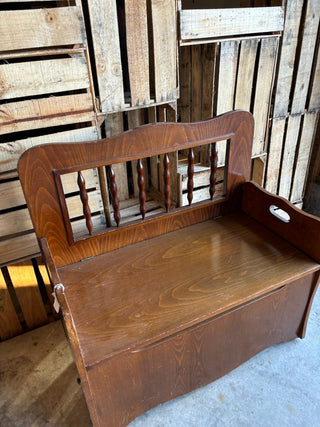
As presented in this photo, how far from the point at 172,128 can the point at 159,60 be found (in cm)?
37

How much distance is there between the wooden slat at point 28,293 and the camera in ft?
5.94

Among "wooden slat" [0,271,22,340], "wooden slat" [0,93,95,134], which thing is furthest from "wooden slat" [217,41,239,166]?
"wooden slat" [0,271,22,340]

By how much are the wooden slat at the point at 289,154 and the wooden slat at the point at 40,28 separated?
1645mm

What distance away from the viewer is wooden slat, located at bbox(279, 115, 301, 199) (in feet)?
7.93

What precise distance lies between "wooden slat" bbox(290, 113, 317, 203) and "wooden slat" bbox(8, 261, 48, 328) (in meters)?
2.10

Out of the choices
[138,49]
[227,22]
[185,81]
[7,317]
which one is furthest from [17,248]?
[227,22]

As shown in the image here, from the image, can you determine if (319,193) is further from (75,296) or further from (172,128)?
(75,296)

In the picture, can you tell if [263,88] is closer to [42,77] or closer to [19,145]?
[42,77]

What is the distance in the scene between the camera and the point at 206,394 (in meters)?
1.62

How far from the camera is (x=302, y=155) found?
8.53 ft

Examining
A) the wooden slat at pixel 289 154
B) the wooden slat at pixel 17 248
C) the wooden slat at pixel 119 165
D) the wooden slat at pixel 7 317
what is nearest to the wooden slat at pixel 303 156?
the wooden slat at pixel 289 154

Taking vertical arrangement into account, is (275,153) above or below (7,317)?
above

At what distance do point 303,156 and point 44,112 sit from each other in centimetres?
201

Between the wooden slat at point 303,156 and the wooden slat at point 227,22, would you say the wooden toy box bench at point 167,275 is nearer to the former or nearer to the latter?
the wooden slat at point 227,22
